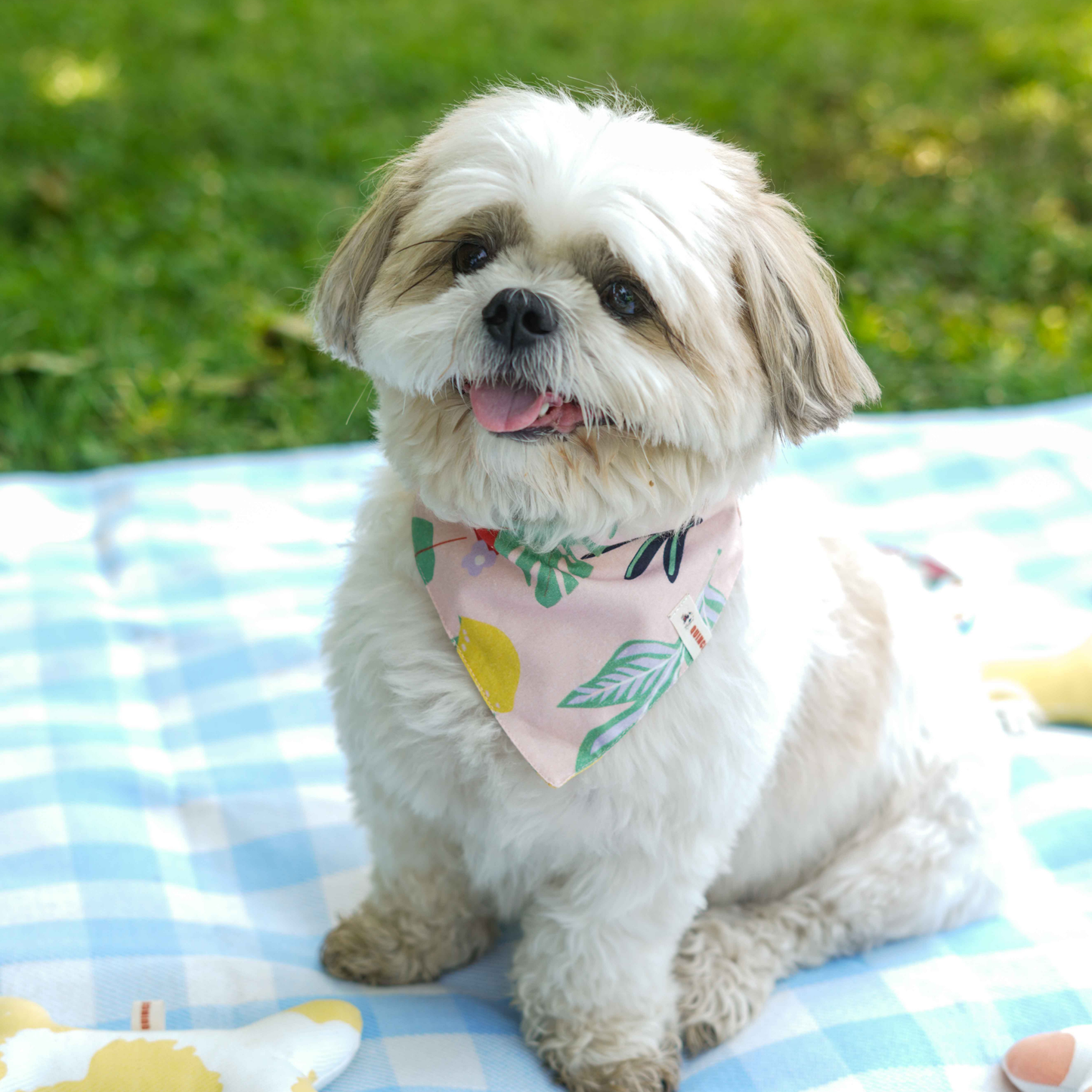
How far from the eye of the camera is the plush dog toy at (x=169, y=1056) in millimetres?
1775

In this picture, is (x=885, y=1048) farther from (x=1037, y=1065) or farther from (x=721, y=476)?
(x=721, y=476)

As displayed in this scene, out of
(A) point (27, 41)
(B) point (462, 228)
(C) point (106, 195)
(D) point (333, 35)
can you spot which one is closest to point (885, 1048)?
(B) point (462, 228)

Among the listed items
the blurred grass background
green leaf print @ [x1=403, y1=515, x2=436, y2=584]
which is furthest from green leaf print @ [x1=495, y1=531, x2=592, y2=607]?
the blurred grass background

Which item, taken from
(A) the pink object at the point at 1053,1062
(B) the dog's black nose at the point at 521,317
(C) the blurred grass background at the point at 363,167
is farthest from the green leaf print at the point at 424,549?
(C) the blurred grass background at the point at 363,167

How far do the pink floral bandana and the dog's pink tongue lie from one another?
10.5 inches

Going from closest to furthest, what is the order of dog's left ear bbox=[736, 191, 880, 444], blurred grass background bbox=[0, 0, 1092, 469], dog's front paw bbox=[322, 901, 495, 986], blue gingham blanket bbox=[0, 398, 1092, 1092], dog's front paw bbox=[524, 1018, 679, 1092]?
dog's left ear bbox=[736, 191, 880, 444], dog's front paw bbox=[524, 1018, 679, 1092], blue gingham blanket bbox=[0, 398, 1092, 1092], dog's front paw bbox=[322, 901, 495, 986], blurred grass background bbox=[0, 0, 1092, 469]

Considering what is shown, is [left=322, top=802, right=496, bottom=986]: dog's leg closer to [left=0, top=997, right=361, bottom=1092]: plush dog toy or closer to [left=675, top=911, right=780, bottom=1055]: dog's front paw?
[left=0, top=997, right=361, bottom=1092]: plush dog toy

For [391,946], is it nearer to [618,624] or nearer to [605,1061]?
[605,1061]

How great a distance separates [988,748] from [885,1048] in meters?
0.61

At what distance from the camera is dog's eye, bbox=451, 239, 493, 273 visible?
5.55ft

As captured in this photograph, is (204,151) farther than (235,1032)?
Yes

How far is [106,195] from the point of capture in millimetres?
5410

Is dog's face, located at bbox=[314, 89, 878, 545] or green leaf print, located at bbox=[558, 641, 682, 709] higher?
dog's face, located at bbox=[314, 89, 878, 545]

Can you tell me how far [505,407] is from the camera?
5.42 ft
